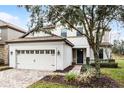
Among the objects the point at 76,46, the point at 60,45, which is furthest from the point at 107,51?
the point at 60,45

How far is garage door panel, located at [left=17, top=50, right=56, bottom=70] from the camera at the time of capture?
16.4 m

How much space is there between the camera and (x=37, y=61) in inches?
668

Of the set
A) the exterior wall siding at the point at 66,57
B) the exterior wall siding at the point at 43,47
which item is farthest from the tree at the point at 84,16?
the exterior wall siding at the point at 66,57

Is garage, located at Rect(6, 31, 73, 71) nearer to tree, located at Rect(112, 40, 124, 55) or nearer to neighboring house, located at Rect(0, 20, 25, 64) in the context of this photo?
neighboring house, located at Rect(0, 20, 25, 64)

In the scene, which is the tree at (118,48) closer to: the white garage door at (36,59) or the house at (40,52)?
the house at (40,52)

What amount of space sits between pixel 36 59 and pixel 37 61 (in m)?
0.21

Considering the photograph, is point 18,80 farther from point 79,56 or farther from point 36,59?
point 79,56

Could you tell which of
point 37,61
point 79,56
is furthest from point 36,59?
point 79,56

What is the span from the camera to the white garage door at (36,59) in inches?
645

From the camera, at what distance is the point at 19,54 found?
59.1 feet

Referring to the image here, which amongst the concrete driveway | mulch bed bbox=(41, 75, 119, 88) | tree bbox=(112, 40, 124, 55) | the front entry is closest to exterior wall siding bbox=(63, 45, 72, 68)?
the front entry

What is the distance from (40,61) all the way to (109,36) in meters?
9.80
